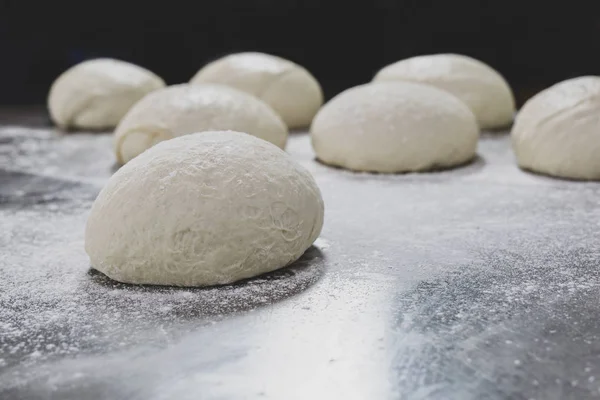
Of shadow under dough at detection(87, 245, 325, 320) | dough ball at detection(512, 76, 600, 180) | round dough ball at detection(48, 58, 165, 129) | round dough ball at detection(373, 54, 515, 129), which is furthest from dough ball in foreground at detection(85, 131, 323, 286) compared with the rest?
round dough ball at detection(48, 58, 165, 129)

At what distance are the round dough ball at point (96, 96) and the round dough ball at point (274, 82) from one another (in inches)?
13.7

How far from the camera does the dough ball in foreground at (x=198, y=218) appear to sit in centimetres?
147

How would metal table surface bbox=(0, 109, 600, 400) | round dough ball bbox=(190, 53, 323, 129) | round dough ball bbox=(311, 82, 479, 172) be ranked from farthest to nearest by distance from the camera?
1. round dough ball bbox=(190, 53, 323, 129)
2. round dough ball bbox=(311, 82, 479, 172)
3. metal table surface bbox=(0, 109, 600, 400)

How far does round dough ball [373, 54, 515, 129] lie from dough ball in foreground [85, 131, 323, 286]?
6.02 feet

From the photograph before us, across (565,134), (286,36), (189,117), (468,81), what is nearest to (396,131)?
(565,134)

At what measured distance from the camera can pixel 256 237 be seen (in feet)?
4.92

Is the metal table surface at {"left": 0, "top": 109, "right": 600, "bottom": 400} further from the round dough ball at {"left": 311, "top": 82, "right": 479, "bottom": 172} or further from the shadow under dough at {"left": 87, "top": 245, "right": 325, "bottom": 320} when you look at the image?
the round dough ball at {"left": 311, "top": 82, "right": 479, "bottom": 172}

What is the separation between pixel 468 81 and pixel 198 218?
2120 mm

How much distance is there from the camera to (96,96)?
3498 mm

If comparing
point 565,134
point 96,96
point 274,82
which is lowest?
point 96,96

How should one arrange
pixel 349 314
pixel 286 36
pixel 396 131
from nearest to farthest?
pixel 349 314 → pixel 396 131 → pixel 286 36

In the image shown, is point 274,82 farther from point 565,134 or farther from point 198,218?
point 198,218

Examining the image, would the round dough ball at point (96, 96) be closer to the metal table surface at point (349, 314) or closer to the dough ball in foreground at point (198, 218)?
the metal table surface at point (349, 314)

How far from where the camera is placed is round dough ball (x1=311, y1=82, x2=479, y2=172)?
8.21 feet
